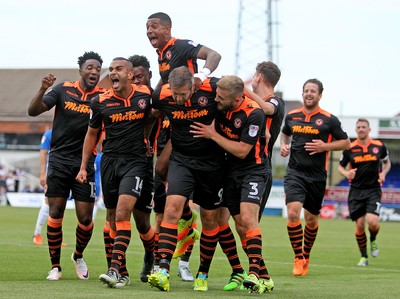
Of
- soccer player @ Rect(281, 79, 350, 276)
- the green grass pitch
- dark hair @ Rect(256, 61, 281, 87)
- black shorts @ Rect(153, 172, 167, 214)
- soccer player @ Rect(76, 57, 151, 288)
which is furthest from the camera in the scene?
soccer player @ Rect(281, 79, 350, 276)

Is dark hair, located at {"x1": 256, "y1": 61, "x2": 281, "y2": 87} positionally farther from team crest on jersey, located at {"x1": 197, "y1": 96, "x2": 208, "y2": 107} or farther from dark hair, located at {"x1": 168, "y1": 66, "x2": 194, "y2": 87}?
dark hair, located at {"x1": 168, "y1": 66, "x2": 194, "y2": 87}

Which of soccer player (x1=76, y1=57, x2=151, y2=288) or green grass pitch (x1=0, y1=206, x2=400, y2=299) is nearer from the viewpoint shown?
green grass pitch (x1=0, y1=206, x2=400, y2=299)

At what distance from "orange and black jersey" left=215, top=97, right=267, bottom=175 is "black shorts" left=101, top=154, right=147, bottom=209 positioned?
1030 millimetres

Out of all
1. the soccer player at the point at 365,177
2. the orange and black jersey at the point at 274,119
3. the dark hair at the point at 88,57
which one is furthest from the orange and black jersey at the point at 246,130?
the soccer player at the point at 365,177

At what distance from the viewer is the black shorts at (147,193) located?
36.4 feet

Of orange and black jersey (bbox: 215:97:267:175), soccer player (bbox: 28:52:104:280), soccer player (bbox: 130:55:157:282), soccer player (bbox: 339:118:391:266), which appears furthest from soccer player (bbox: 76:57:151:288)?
soccer player (bbox: 339:118:391:266)

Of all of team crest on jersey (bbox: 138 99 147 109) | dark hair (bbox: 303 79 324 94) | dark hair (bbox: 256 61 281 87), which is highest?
dark hair (bbox: 303 79 324 94)

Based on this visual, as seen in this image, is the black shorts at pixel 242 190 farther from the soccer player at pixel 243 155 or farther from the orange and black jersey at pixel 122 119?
the orange and black jersey at pixel 122 119

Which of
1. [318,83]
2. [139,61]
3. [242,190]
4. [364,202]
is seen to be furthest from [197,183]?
[364,202]

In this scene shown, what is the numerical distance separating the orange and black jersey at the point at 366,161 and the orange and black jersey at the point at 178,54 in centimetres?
726

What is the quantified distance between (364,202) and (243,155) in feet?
26.6

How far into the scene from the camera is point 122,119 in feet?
34.0

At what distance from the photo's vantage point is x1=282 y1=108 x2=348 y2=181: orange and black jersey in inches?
534

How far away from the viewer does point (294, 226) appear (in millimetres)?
13461
